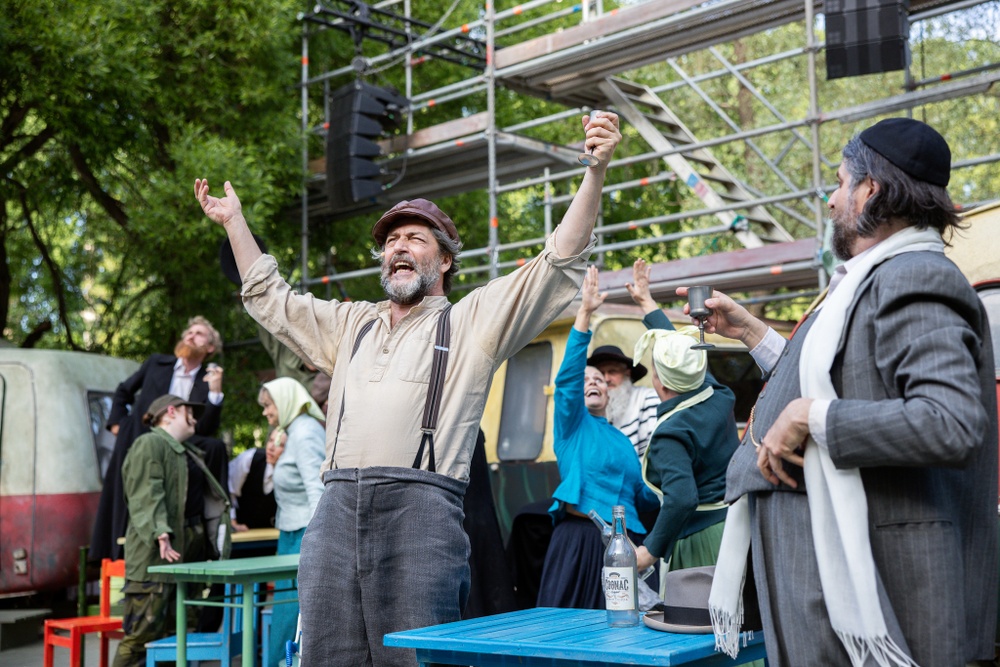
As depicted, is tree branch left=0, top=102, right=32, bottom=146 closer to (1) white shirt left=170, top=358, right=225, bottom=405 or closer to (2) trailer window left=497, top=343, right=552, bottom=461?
(1) white shirt left=170, top=358, right=225, bottom=405

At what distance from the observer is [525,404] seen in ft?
24.3

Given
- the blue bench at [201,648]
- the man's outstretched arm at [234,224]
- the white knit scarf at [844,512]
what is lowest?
the blue bench at [201,648]

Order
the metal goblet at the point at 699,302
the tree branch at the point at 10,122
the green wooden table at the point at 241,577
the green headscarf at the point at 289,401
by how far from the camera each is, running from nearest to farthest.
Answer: the metal goblet at the point at 699,302 → the green wooden table at the point at 241,577 → the green headscarf at the point at 289,401 → the tree branch at the point at 10,122

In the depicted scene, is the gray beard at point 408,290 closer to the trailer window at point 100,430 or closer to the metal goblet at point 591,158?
the metal goblet at point 591,158

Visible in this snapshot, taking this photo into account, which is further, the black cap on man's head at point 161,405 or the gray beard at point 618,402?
the black cap on man's head at point 161,405

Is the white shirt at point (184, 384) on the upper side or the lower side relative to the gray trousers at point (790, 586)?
upper

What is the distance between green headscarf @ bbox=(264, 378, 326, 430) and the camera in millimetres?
7043

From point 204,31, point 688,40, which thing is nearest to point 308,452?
point 688,40

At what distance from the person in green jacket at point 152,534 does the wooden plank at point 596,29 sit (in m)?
4.86

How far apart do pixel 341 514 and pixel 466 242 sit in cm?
1229

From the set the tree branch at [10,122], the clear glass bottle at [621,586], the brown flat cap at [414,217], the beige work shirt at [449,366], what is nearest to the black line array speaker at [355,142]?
the tree branch at [10,122]

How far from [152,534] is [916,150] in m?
5.32

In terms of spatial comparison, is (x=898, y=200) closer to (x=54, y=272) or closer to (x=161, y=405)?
(x=161, y=405)

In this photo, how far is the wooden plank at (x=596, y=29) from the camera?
905 centimetres
